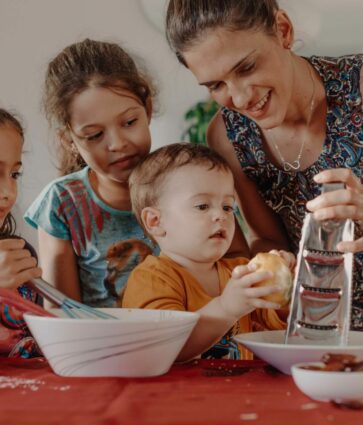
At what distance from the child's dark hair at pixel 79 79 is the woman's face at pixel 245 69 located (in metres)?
0.19

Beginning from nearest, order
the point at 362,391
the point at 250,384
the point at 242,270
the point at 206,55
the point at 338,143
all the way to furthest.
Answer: the point at 362,391, the point at 250,384, the point at 242,270, the point at 206,55, the point at 338,143

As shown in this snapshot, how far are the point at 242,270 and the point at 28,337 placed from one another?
580mm

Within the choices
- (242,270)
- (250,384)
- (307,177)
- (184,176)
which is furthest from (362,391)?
(307,177)

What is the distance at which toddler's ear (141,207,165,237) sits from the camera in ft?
4.39

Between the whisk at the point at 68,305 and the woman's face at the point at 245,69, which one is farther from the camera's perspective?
the woman's face at the point at 245,69

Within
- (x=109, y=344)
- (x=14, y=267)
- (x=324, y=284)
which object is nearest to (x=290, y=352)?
(x=324, y=284)

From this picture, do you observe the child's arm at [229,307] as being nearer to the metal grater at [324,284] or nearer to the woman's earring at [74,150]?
the metal grater at [324,284]

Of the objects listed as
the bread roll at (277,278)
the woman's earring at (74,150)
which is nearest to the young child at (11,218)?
the woman's earring at (74,150)

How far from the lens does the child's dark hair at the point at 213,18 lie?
50.7 inches

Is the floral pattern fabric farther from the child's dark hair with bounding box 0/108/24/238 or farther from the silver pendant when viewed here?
the child's dark hair with bounding box 0/108/24/238

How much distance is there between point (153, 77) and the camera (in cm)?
149

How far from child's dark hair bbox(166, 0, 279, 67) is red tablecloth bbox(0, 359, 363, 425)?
26.4 inches

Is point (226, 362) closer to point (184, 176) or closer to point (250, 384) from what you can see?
point (250, 384)

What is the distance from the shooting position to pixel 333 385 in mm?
729
